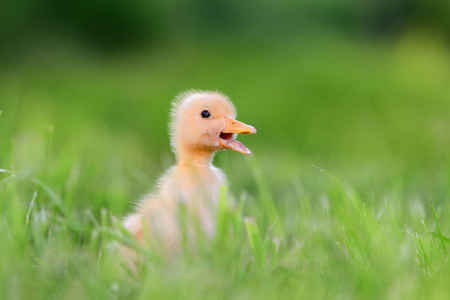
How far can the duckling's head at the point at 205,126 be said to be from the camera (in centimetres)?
235

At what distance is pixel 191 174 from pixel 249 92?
4.96 meters

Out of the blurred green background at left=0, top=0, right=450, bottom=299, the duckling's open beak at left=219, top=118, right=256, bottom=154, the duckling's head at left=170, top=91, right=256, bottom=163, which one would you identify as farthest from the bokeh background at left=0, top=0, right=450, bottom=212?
the duckling's open beak at left=219, top=118, right=256, bottom=154

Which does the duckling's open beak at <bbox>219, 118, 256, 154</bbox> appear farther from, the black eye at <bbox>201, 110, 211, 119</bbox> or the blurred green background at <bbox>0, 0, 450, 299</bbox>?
the blurred green background at <bbox>0, 0, 450, 299</bbox>

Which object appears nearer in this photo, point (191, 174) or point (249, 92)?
point (191, 174)

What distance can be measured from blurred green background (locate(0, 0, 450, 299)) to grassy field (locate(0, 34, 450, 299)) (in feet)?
0.08

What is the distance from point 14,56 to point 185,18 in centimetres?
235

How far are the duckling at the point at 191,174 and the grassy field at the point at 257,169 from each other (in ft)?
0.41

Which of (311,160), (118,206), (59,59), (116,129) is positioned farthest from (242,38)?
(118,206)

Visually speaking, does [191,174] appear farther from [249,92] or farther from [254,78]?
[254,78]

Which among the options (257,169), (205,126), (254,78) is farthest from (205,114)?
(254,78)

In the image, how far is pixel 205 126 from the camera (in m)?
2.35

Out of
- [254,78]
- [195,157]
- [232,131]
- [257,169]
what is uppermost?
[254,78]

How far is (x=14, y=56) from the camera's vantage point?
805 centimetres

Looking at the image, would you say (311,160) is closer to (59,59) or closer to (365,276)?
(365,276)
